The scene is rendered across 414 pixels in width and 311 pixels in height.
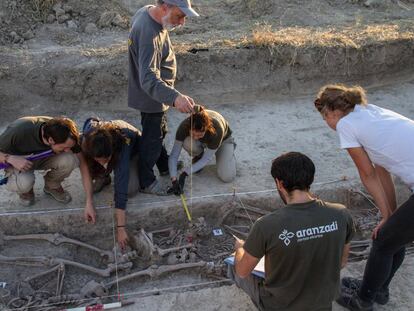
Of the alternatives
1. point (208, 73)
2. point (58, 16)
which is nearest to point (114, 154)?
point (208, 73)

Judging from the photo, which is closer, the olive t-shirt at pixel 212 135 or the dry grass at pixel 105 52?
the olive t-shirt at pixel 212 135

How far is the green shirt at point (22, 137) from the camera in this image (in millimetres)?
4613

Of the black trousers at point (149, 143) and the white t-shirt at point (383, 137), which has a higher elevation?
the white t-shirt at point (383, 137)

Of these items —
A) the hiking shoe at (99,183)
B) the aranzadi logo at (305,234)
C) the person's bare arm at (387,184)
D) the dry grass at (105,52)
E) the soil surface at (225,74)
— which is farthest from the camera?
the dry grass at (105,52)

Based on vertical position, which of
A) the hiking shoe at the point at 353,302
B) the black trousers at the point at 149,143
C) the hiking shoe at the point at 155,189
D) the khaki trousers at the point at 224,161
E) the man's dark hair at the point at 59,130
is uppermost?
the man's dark hair at the point at 59,130

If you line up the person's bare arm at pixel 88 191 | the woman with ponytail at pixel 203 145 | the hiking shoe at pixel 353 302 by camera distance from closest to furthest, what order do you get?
the hiking shoe at pixel 353 302 → the person's bare arm at pixel 88 191 → the woman with ponytail at pixel 203 145

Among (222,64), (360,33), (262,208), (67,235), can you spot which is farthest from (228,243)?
(360,33)

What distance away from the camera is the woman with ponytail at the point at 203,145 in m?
4.97

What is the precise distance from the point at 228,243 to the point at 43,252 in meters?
1.81

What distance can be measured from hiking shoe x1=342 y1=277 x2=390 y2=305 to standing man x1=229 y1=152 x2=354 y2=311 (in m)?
0.98

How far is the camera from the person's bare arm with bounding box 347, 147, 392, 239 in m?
3.52

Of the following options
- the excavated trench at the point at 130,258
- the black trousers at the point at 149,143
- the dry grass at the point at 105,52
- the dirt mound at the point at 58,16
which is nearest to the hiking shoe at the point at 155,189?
the black trousers at the point at 149,143

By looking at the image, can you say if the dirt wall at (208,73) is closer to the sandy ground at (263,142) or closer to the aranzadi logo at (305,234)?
the sandy ground at (263,142)

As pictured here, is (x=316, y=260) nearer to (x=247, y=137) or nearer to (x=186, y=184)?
(x=186, y=184)
